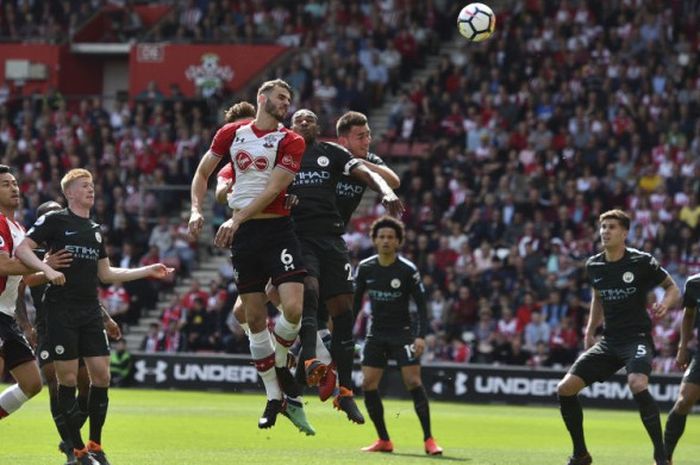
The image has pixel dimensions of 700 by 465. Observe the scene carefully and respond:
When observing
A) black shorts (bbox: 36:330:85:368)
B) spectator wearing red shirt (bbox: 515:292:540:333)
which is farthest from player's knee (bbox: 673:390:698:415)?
spectator wearing red shirt (bbox: 515:292:540:333)

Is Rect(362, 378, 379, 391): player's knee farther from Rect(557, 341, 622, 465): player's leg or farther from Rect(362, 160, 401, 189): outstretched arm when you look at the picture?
Rect(362, 160, 401, 189): outstretched arm

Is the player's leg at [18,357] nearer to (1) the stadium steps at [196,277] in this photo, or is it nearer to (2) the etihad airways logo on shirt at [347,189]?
(2) the etihad airways logo on shirt at [347,189]

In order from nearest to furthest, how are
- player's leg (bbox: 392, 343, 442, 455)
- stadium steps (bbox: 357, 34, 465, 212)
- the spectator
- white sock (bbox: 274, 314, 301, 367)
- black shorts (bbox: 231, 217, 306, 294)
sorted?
black shorts (bbox: 231, 217, 306, 294) < white sock (bbox: 274, 314, 301, 367) < player's leg (bbox: 392, 343, 442, 455) < the spectator < stadium steps (bbox: 357, 34, 465, 212)

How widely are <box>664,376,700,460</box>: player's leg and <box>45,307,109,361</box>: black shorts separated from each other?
527 cm

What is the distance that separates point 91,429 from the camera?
42.7ft

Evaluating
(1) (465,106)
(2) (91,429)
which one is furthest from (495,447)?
(1) (465,106)

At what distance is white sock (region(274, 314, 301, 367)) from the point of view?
41.9 ft

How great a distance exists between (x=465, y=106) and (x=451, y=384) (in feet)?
25.9

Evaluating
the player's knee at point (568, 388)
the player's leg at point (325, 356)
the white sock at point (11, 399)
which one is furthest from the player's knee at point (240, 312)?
the player's knee at point (568, 388)

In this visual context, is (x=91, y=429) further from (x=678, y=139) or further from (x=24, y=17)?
(x=24, y=17)

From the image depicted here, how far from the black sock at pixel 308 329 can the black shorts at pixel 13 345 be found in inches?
94.7

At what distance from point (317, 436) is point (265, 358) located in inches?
215

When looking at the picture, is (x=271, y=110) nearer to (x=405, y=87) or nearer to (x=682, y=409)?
(x=682, y=409)

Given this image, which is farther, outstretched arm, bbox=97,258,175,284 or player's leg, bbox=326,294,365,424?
player's leg, bbox=326,294,365,424
